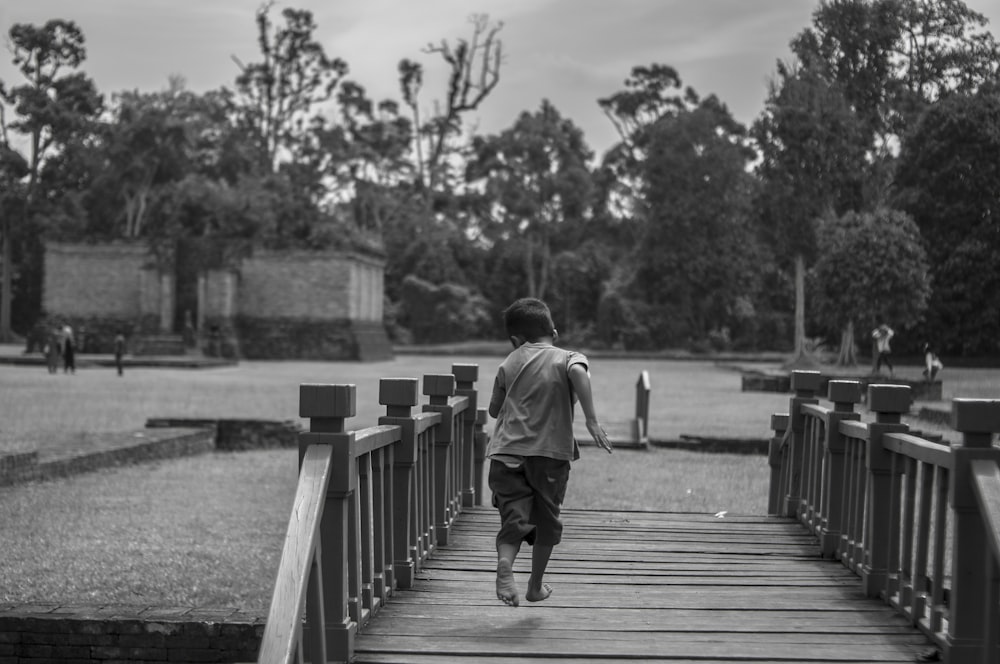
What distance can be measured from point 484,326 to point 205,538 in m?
46.8

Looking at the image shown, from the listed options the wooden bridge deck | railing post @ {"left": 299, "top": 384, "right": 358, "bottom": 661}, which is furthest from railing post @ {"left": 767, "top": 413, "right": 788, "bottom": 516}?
railing post @ {"left": 299, "top": 384, "right": 358, "bottom": 661}

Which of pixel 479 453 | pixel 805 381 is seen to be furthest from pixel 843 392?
pixel 479 453

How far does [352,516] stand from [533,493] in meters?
1.00

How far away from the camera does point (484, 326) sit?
5569cm

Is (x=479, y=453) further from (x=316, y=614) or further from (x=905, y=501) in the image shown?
(x=316, y=614)

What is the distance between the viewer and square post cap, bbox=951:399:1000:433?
407 cm

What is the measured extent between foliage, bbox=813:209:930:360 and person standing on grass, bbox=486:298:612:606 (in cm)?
2572

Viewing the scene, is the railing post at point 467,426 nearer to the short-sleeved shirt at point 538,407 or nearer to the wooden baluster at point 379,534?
the short-sleeved shirt at point 538,407

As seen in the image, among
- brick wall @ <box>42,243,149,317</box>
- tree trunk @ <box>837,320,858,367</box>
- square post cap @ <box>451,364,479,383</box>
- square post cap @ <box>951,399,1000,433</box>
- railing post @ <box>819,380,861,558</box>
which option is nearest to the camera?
square post cap @ <box>951,399,1000,433</box>

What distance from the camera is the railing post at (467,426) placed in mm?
7586

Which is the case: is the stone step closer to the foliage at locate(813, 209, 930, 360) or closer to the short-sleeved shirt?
the foliage at locate(813, 209, 930, 360)

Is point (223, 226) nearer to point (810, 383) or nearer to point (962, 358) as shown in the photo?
point (962, 358)

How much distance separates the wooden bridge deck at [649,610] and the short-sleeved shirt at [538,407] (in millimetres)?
686

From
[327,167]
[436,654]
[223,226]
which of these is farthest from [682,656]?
[327,167]
